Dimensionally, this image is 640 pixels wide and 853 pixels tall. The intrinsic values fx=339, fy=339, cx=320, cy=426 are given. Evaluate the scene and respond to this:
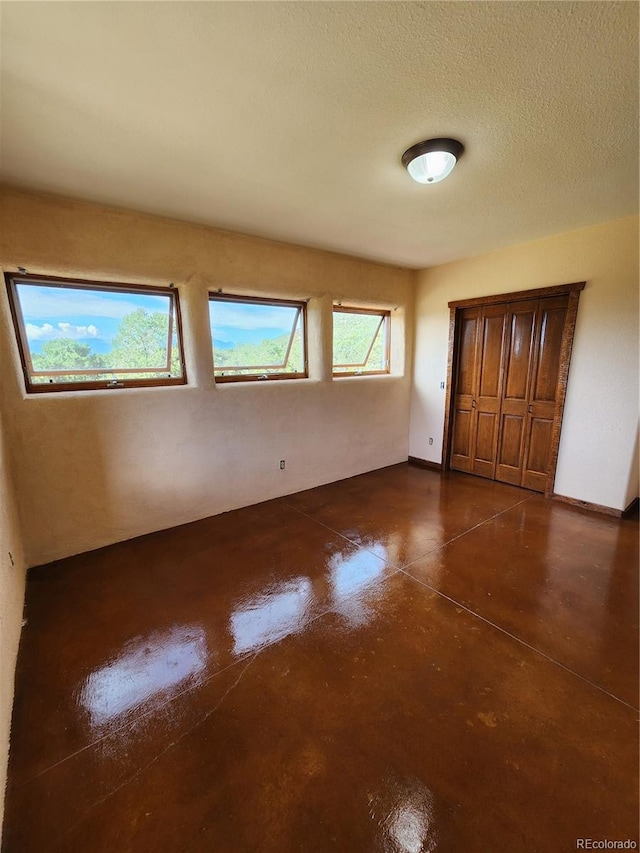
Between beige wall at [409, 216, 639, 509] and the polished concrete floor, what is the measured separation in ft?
2.64

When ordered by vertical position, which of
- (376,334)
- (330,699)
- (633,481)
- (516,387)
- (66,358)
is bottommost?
(330,699)

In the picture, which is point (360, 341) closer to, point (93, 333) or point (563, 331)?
point (563, 331)

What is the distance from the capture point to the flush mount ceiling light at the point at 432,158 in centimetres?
179

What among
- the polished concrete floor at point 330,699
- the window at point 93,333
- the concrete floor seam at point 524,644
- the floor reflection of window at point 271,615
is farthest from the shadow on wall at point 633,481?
the window at point 93,333

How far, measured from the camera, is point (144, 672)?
5.48 feet

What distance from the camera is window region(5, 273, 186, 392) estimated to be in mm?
2424

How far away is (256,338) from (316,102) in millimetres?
2127

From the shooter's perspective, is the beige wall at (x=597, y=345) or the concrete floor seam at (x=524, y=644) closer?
the concrete floor seam at (x=524, y=644)

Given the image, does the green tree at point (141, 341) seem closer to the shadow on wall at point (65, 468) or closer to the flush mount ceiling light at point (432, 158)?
the shadow on wall at point (65, 468)

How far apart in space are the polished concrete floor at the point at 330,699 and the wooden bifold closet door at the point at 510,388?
4.04 feet

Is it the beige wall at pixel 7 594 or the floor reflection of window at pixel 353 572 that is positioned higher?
the beige wall at pixel 7 594

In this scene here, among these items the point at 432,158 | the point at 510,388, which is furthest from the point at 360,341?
the point at 432,158

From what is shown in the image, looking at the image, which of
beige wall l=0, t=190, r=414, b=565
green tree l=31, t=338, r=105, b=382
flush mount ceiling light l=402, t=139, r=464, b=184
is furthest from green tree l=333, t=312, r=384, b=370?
green tree l=31, t=338, r=105, b=382

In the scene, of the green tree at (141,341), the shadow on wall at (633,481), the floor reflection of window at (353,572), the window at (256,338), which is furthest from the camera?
the window at (256,338)
